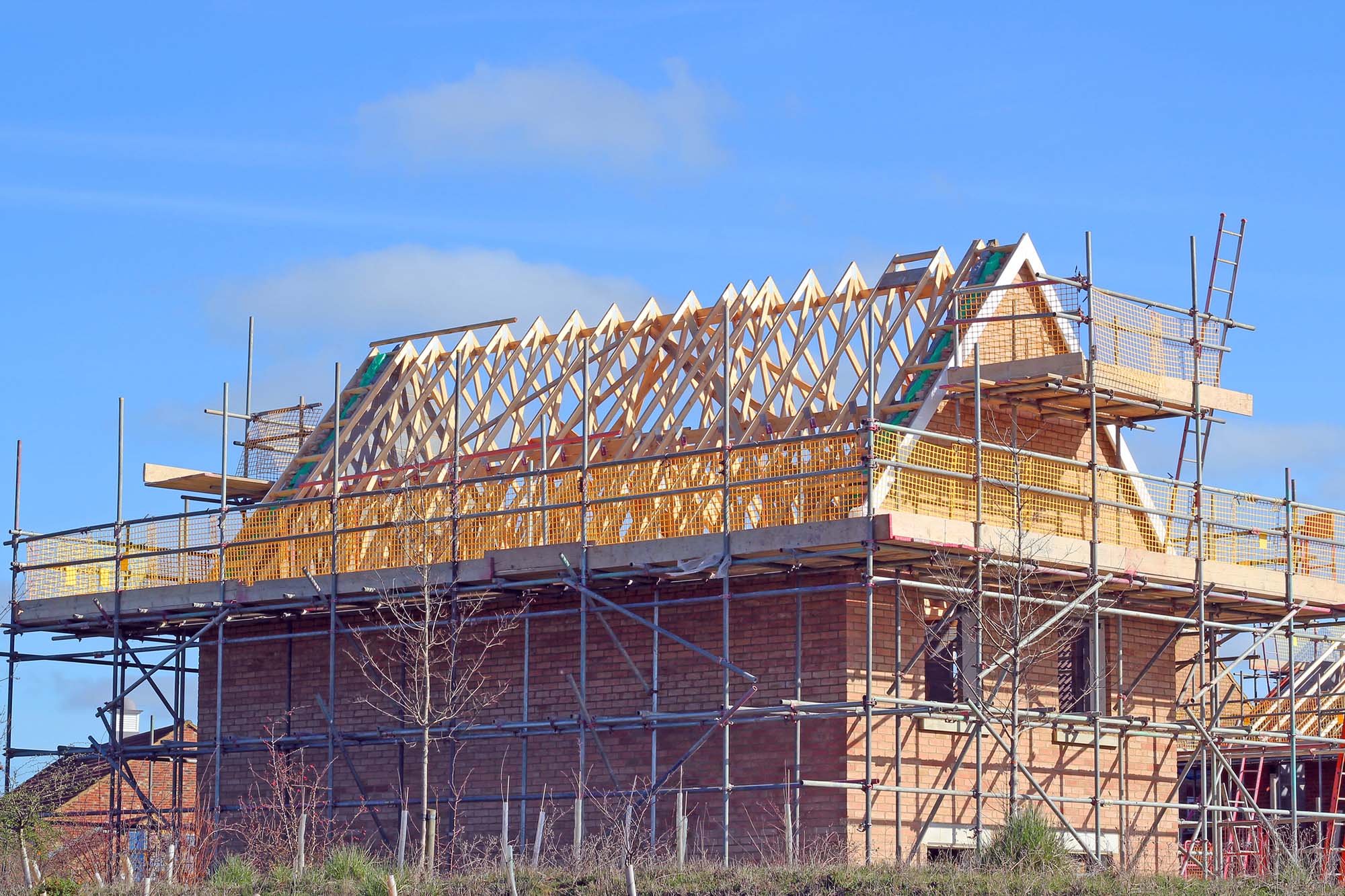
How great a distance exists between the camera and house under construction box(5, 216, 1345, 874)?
24469mm

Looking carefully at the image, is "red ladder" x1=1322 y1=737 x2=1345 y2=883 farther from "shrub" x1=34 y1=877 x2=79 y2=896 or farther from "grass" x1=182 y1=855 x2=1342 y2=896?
"shrub" x1=34 y1=877 x2=79 y2=896

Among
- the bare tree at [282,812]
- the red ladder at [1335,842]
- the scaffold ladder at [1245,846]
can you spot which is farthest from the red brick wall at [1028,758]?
the bare tree at [282,812]

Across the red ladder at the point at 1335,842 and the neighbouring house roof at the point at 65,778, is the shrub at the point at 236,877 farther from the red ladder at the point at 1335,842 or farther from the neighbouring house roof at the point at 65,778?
the red ladder at the point at 1335,842

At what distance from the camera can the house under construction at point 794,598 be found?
2447cm

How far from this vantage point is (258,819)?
95.7 ft

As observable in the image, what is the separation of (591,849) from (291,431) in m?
14.0

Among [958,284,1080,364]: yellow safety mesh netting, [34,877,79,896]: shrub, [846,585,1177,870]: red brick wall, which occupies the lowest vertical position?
[34,877,79,896]: shrub


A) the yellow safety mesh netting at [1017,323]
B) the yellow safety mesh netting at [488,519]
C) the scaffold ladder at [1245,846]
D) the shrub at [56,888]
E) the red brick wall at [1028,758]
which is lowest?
the shrub at [56,888]

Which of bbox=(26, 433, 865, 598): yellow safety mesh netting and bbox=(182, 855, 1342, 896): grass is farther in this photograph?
bbox=(26, 433, 865, 598): yellow safety mesh netting

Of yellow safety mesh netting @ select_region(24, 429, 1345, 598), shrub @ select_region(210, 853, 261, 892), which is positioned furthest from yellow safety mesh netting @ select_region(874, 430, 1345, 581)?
shrub @ select_region(210, 853, 261, 892)

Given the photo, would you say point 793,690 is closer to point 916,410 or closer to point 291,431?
point 916,410

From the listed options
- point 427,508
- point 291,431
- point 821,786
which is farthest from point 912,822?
point 291,431

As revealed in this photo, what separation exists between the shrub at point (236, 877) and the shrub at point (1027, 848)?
847 cm

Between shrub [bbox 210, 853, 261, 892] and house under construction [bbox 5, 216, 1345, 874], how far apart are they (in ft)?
7.54
